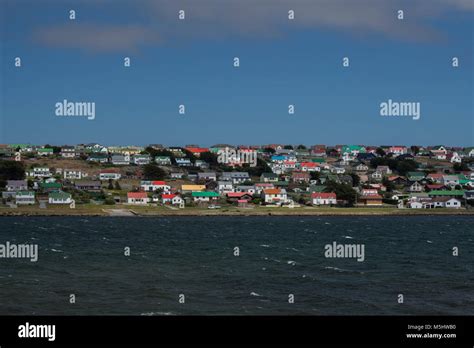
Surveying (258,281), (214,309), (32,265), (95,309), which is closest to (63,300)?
(95,309)

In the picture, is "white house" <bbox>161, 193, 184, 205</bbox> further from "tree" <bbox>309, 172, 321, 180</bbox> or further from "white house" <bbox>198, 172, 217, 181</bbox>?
"tree" <bbox>309, 172, 321, 180</bbox>

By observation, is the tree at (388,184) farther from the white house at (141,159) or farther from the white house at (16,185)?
the white house at (16,185)

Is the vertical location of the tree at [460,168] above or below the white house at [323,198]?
above

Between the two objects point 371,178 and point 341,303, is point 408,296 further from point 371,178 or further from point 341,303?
point 371,178

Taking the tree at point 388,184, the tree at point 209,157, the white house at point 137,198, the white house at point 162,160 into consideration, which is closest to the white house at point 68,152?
the white house at point 162,160

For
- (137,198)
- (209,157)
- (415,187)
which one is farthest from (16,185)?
(415,187)

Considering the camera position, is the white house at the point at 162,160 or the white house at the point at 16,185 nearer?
the white house at the point at 16,185
